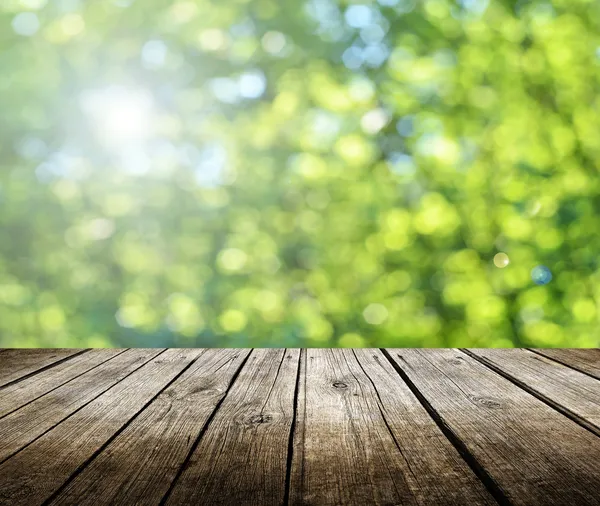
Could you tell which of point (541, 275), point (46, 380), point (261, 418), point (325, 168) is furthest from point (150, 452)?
point (541, 275)

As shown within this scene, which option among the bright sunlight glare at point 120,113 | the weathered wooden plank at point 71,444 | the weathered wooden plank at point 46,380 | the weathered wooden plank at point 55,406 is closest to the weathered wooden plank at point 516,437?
the weathered wooden plank at point 71,444

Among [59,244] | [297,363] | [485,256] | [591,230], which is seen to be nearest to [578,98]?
[591,230]

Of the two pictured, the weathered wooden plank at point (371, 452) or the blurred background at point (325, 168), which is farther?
the blurred background at point (325, 168)

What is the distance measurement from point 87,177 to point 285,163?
0.82 m

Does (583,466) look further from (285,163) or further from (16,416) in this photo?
(285,163)

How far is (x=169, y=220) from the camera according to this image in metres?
2.59

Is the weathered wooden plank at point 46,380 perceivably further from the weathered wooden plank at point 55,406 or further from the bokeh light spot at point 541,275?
the bokeh light spot at point 541,275

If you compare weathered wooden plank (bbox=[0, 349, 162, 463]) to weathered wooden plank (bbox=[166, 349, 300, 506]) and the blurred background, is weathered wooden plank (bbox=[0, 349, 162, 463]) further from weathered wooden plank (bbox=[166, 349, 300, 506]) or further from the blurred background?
the blurred background

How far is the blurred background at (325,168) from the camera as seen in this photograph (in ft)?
8.36

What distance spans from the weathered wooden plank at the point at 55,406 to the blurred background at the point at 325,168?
76 centimetres

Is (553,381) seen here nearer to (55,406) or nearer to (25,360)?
(55,406)

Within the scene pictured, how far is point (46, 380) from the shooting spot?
1.68m

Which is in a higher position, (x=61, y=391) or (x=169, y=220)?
(x=169, y=220)

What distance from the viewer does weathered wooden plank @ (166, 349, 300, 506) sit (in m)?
0.88
